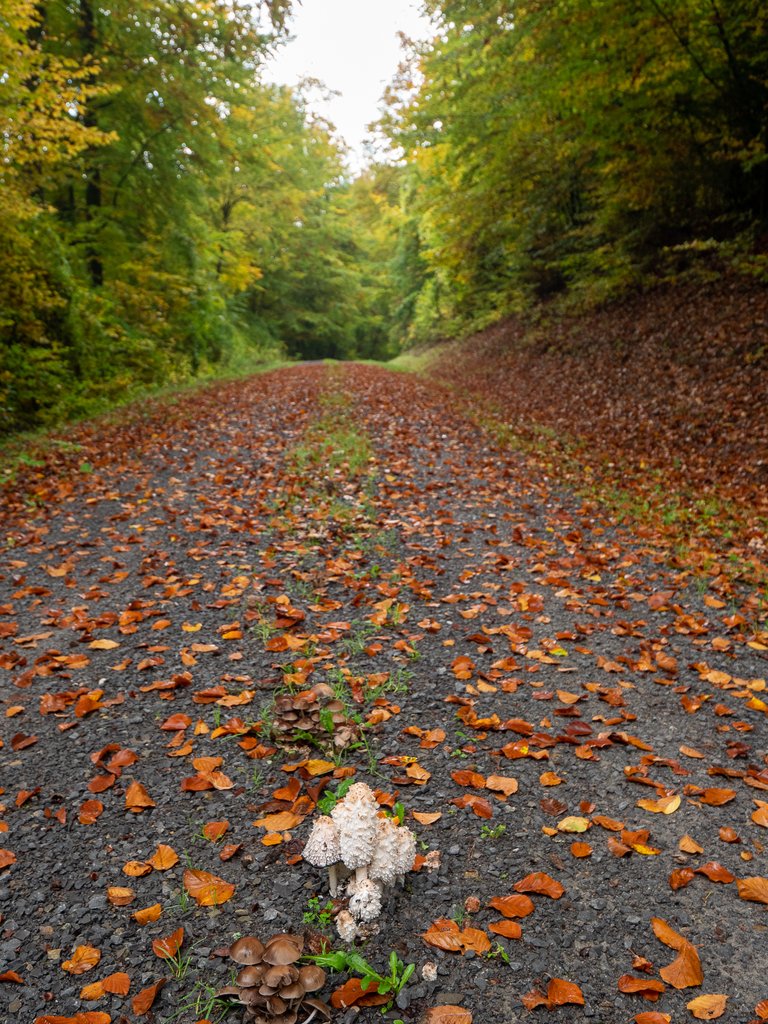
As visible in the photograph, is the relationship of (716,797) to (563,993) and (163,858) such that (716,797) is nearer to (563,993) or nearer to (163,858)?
(563,993)

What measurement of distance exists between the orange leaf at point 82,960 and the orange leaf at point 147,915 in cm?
14

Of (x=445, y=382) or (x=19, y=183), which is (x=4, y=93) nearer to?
(x=19, y=183)

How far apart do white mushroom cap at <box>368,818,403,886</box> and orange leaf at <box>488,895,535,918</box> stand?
0.38 metres

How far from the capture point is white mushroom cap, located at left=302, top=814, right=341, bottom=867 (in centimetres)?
194

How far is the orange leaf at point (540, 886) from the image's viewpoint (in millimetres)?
2148

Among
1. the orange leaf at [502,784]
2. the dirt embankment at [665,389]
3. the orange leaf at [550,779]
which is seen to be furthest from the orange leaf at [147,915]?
the dirt embankment at [665,389]

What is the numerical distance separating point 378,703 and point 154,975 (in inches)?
60.9

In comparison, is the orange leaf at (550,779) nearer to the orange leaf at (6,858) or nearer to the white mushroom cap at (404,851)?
the white mushroom cap at (404,851)

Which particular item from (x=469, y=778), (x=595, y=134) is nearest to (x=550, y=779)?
(x=469, y=778)

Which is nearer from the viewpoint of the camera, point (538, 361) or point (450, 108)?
point (450, 108)

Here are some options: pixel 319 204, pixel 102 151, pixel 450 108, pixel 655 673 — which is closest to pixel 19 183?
pixel 102 151

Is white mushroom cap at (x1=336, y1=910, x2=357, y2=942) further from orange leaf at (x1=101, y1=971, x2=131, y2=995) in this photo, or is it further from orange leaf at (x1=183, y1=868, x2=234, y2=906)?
orange leaf at (x1=101, y1=971, x2=131, y2=995)

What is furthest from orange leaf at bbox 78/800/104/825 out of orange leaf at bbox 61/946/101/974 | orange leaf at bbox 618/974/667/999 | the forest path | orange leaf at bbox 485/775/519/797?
orange leaf at bbox 618/974/667/999

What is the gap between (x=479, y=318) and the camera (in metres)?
21.6
